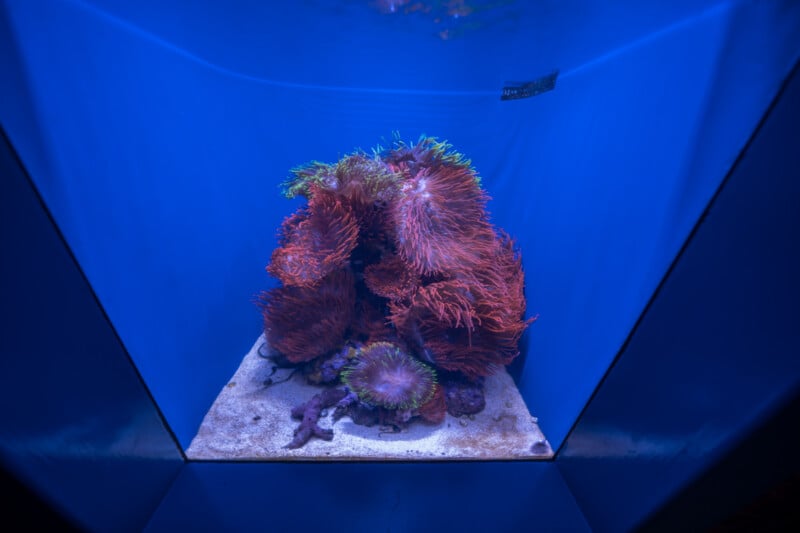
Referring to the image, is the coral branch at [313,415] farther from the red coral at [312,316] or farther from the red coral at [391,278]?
the red coral at [391,278]

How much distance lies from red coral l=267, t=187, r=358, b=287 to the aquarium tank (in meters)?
0.02

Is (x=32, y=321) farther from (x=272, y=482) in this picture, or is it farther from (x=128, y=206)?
(x=272, y=482)

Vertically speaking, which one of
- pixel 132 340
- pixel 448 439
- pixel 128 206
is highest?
pixel 128 206

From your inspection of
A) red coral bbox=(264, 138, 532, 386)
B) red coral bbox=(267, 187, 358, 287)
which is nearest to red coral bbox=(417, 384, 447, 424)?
red coral bbox=(264, 138, 532, 386)

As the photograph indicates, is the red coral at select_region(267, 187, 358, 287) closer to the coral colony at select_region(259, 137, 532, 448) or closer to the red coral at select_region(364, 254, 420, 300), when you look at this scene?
the coral colony at select_region(259, 137, 532, 448)

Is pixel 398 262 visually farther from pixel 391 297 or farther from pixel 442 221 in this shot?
pixel 442 221

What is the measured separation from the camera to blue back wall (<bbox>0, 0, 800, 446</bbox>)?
1.25 m

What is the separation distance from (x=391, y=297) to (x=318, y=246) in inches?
21.3

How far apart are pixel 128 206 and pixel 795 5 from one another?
7.68ft

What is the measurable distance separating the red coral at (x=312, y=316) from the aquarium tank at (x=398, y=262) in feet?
0.06

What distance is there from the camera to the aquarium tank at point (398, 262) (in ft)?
3.58

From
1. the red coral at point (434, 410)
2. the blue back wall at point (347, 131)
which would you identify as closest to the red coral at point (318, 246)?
the blue back wall at point (347, 131)

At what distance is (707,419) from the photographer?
1.08 meters

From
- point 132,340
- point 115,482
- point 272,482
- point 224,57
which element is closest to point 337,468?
point 272,482
